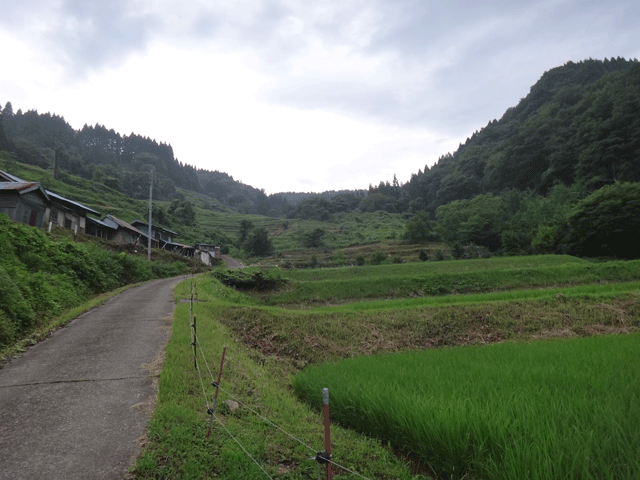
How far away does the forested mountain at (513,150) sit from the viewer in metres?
53.1

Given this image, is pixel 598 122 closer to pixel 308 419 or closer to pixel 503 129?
pixel 503 129

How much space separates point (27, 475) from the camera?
3076mm

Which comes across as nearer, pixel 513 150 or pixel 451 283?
pixel 451 283

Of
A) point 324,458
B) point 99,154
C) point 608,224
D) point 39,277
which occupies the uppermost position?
point 99,154

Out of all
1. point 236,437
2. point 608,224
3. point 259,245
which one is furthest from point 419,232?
point 236,437

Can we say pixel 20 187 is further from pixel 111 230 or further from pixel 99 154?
pixel 99 154

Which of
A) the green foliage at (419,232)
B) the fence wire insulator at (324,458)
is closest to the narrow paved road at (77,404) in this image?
the fence wire insulator at (324,458)

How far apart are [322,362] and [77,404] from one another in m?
6.16

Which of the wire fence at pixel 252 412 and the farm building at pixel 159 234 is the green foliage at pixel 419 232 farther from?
the wire fence at pixel 252 412

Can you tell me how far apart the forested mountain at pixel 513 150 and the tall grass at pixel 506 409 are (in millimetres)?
56284

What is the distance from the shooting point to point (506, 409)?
3.84m

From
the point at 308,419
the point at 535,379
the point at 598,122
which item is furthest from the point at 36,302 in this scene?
the point at 598,122

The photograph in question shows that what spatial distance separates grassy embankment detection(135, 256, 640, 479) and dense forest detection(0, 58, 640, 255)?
1065 inches

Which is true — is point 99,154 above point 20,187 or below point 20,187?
above
